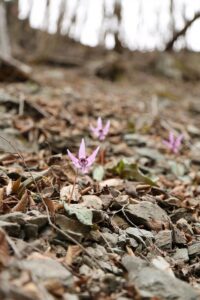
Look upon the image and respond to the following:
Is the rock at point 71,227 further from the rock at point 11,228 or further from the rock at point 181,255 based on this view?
the rock at point 181,255

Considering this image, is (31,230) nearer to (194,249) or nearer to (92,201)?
(92,201)

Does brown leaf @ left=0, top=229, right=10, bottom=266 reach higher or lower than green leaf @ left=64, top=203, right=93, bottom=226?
higher

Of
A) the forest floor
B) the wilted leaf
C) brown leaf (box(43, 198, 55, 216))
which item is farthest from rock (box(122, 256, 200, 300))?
the wilted leaf

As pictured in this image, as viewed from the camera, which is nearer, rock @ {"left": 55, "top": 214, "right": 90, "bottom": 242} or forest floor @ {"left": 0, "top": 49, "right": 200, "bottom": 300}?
forest floor @ {"left": 0, "top": 49, "right": 200, "bottom": 300}

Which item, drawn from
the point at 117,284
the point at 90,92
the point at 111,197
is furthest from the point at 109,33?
the point at 117,284

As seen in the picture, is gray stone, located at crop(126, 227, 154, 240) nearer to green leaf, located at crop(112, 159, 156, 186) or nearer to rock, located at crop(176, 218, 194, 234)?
rock, located at crop(176, 218, 194, 234)

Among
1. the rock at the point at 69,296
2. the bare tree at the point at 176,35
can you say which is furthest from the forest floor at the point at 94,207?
the bare tree at the point at 176,35

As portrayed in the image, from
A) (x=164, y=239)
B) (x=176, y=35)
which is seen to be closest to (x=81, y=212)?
(x=164, y=239)

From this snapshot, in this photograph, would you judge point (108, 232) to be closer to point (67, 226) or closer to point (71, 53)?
point (67, 226)
